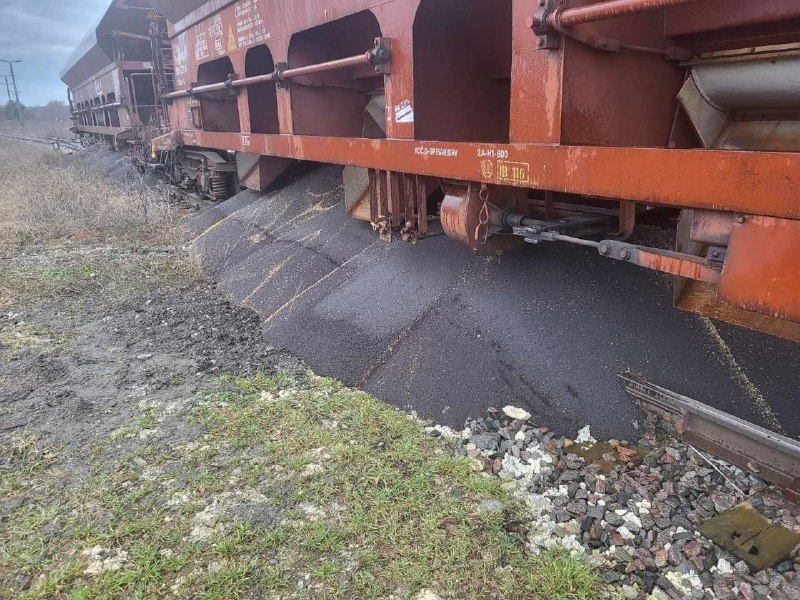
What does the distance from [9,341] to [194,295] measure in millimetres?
1715

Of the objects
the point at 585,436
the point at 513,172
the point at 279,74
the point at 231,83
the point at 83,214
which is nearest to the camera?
the point at 585,436

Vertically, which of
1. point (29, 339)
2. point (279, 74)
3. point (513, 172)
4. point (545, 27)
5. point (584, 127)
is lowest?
point (29, 339)

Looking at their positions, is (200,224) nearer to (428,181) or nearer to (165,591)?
(428,181)

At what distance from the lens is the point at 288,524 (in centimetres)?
249

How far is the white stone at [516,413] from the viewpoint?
10.2 ft

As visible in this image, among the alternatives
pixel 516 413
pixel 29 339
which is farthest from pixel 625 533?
pixel 29 339

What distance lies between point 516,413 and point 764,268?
58.3 inches

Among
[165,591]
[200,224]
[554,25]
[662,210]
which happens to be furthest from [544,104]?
[200,224]

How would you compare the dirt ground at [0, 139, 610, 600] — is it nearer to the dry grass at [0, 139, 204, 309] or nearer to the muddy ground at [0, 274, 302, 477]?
the muddy ground at [0, 274, 302, 477]

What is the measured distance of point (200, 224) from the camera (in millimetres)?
8828

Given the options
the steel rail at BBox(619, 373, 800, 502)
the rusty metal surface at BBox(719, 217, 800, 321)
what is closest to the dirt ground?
the steel rail at BBox(619, 373, 800, 502)

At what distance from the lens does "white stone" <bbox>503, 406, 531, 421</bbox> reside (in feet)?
10.2

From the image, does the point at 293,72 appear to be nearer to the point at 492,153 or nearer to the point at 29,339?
the point at 492,153

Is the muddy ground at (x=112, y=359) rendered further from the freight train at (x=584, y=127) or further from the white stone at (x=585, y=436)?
the white stone at (x=585, y=436)
